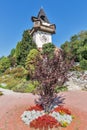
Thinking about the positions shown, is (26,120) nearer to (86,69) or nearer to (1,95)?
(1,95)

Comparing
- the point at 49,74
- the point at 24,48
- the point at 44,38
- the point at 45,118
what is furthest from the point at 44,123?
the point at 44,38

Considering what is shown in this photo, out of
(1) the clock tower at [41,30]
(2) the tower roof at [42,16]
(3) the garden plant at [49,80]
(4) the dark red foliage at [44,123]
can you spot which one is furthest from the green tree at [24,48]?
(4) the dark red foliage at [44,123]

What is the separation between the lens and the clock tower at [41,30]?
135ft

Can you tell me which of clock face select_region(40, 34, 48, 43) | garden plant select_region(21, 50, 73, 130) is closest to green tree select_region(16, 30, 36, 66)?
clock face select_region(40, 34, 48, 43)

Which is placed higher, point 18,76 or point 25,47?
point 25,47

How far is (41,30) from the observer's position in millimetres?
41969

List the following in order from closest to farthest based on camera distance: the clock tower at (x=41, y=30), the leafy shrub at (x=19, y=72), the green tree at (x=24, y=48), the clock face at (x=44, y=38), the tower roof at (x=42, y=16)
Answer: the leafy shrub at (x=19, y=72), the green tree at (x=24, y=48), the clock tower at (x=41, y=30), the clock face at (x=44, y=38), the tower roof at (x=42, y=16)

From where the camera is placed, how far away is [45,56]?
32.8 ft

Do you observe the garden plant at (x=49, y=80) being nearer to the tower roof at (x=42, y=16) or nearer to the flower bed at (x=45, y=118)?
the flower bed at (x=45, y=118)

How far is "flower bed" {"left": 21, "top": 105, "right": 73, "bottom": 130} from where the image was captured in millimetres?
8491

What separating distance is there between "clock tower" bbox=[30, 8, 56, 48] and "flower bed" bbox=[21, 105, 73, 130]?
103 feet

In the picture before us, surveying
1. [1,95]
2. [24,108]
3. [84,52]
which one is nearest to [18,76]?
[84,52]

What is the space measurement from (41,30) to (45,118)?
34.3 meters

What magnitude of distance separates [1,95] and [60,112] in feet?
21.3
